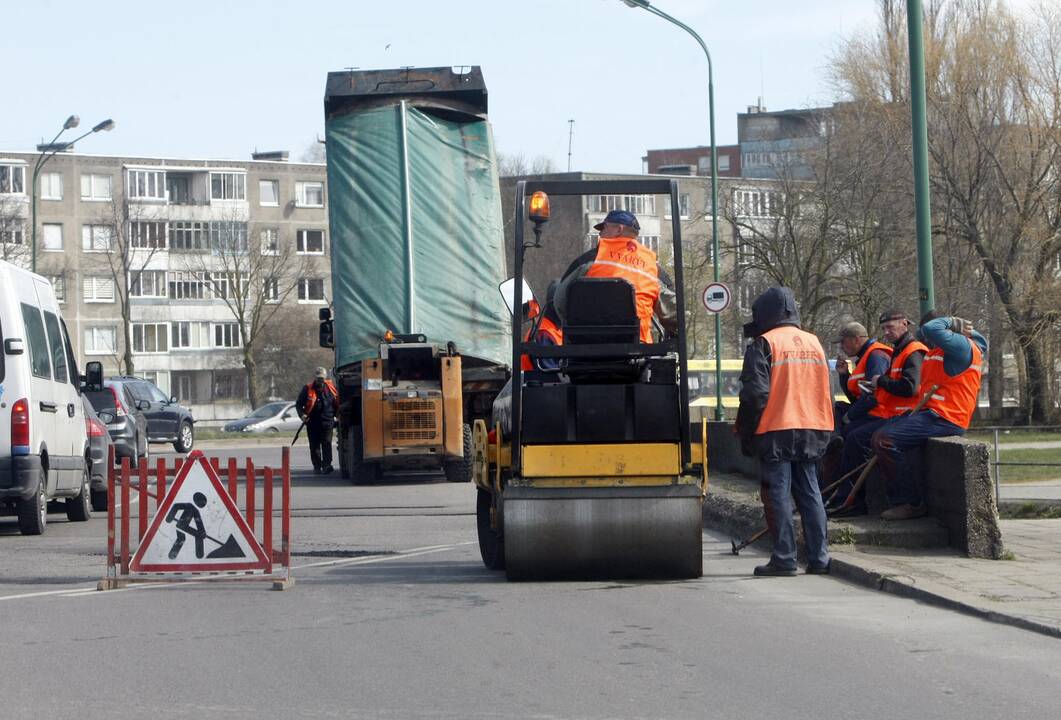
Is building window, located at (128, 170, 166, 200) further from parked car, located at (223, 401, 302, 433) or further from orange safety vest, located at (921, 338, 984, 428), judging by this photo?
orange safety vest, located at (921, 338, 984, 428)

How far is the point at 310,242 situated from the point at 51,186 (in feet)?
49.4

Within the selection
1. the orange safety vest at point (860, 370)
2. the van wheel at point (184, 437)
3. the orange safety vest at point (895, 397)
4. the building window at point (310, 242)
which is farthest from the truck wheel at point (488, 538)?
the building window at point (310, 242)

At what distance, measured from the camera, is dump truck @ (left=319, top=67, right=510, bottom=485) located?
21.2 meters

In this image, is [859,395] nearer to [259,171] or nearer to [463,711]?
[463,711]

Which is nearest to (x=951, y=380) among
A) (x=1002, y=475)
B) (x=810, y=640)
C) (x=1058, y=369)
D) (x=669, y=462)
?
(x=669, y=462)

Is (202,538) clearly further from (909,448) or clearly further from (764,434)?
(909,448)

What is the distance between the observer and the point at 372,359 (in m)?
21.2

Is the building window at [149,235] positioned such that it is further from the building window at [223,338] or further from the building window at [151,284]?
the building window at [223,338]

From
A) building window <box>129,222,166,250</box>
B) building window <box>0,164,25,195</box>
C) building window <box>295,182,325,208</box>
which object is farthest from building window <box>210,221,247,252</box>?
building window <box>0,164,25,195</box>

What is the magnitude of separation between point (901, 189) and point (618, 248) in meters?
31.1

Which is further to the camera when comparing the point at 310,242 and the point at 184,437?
the point at 310,242

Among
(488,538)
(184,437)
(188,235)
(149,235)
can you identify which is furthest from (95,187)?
(488,538)

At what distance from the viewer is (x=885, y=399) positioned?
12289 millimetres

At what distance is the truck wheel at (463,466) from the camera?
22.4m
